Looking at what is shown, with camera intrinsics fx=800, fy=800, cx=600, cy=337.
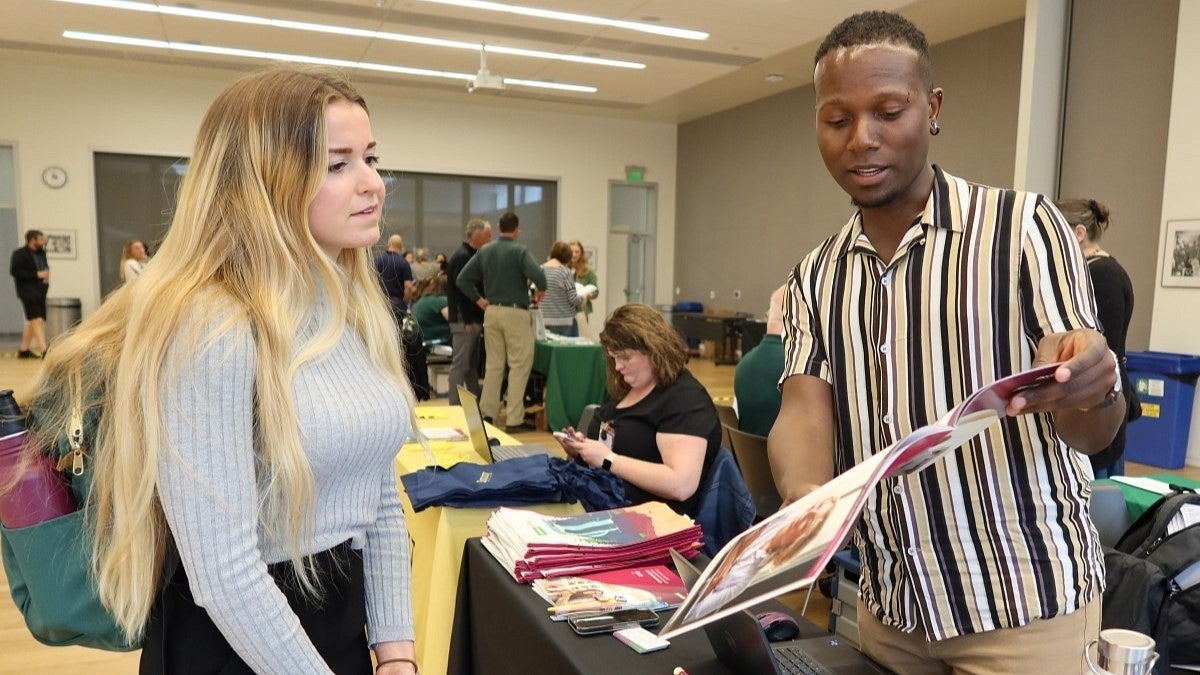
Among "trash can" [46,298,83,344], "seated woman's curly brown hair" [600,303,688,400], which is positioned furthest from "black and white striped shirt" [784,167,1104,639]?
"trash can" [46,298,83,344]

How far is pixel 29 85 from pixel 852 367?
12.0 meters

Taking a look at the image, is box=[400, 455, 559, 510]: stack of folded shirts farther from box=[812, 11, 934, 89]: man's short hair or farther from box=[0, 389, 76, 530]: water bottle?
box=[812, 11, 934, 89]: man's short hair

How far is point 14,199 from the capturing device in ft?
33.7

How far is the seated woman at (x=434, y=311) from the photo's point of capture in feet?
24.0

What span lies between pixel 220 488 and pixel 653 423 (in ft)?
5.10

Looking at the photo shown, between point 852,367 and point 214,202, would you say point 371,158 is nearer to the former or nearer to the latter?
point 214,202

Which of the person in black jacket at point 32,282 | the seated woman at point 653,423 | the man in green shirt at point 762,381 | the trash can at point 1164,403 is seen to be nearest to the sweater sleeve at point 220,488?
the seated woman at point 653,423

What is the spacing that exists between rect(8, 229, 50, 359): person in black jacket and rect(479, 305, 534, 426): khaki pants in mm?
6565

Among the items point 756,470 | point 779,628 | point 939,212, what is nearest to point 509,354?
point 756,470

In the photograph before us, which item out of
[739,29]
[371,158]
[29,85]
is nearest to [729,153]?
A: [739,29]

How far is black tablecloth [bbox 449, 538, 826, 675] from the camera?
3.92 feet

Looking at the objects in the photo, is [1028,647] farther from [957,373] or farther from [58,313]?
[58,313]

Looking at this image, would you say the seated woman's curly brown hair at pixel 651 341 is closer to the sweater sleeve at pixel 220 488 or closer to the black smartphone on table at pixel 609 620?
the black smartphone on table at pixel 609 620

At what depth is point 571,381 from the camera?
20.1 ft
